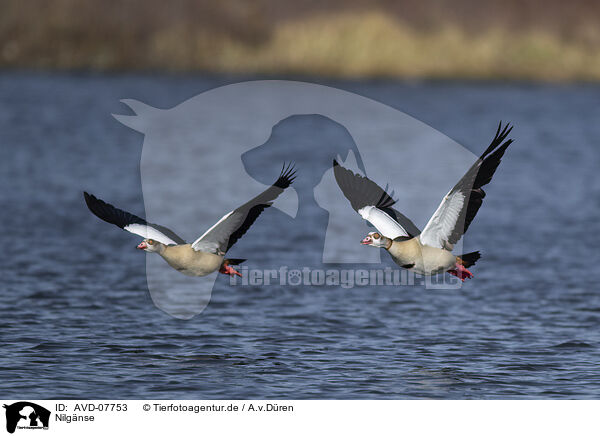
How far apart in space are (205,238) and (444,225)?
7.74 ft

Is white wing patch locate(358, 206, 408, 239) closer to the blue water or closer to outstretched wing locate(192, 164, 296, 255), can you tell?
outstretched wing locate(192, 164, 296, 255)

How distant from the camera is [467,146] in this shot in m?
43.9

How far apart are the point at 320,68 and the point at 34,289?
112ft

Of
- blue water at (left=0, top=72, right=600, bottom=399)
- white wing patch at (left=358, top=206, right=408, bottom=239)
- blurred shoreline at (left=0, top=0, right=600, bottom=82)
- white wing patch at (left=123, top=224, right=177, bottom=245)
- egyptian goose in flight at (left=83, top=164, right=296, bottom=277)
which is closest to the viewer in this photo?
egyptian goose in flight at (left=83, top=164, right=296, bottom=277)

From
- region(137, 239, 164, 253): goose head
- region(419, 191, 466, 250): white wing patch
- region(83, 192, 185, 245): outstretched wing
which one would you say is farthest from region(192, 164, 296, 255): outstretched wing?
region(419, 191, 466, 250): white wing patch

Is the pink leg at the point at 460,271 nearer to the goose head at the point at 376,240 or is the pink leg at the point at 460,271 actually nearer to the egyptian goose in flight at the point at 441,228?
the egyptian goose in flight at the point at 441,228

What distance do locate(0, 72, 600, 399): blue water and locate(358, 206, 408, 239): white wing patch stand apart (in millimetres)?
2010

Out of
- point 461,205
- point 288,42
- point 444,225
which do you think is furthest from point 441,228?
point 288,42

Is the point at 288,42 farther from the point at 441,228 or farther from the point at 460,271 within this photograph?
the point at 460,271

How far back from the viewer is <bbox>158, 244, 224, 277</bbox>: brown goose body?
10.2 meters

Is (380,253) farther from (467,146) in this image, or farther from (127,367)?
(467,146)

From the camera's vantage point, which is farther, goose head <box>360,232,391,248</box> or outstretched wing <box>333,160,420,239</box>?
outstretched wing <box>333,160,420,239</box>

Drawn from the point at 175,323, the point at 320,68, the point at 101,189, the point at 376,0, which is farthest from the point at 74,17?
the point at 175,323
